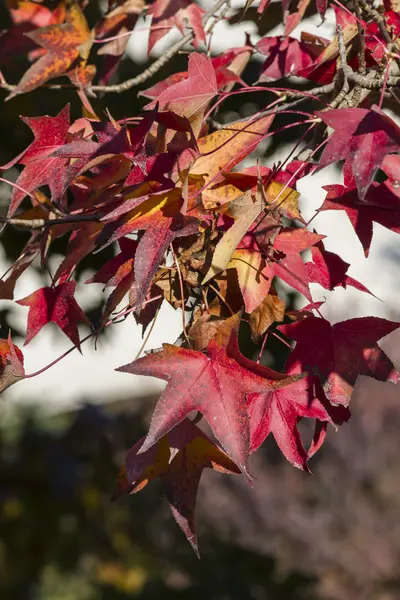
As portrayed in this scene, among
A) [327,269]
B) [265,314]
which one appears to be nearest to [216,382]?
[265,314]

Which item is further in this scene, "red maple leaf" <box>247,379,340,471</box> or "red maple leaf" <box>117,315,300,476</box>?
"red maple leaf" <box>247,379,340,471</box>

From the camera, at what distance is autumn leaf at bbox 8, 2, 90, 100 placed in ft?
3.82

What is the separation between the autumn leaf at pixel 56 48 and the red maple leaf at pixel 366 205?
23.2 inches

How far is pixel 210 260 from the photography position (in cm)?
74

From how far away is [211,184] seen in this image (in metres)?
0.78

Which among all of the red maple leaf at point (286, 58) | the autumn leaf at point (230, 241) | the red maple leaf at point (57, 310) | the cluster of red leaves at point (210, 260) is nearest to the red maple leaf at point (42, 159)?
the cluster of red leaves at point (210, 260)

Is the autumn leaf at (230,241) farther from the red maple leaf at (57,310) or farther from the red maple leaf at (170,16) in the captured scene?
the red maple leaf at (170,16)

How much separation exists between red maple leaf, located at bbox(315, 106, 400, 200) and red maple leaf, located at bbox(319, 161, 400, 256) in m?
0.12

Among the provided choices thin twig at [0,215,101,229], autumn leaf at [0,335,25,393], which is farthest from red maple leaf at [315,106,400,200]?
autumn leaf at [0,335,25,393]

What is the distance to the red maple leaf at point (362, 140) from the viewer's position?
0.63 m

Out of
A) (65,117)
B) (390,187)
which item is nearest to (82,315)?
(65,117)

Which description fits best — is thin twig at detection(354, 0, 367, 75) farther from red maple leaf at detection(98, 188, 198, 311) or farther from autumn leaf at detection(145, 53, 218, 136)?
red maple leaf at detection(98, 188, 198, 311)

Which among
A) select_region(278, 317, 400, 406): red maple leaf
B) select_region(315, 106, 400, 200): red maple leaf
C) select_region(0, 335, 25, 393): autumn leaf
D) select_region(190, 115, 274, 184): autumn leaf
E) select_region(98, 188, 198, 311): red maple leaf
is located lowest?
select_region(278, 317, 400, 406): red maple leaf

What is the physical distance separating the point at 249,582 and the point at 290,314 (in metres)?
1.55
